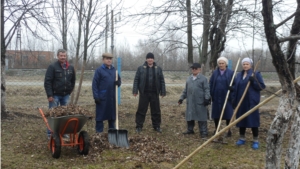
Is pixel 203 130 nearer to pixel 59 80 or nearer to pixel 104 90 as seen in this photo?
pixel 104 90

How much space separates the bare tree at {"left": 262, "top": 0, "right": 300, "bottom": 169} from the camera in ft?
9.58

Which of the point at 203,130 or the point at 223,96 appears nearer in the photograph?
the point at 223,96

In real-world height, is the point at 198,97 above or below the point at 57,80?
below

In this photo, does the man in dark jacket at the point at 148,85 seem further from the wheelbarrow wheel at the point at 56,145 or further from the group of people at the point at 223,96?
the wheelbarrow wheel at the point at 56,145

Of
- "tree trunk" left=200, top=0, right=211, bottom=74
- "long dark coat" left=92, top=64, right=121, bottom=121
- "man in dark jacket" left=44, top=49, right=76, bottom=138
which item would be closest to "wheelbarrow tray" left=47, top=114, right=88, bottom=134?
"man in dark jacket" left=44, top=49, right=76, bottom=138

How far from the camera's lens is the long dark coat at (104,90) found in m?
6.18

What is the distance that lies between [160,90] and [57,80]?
90.2 inches

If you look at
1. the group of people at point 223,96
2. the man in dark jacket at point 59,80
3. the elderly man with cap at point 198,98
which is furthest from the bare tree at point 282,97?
the man in dark jacket at point 59,80

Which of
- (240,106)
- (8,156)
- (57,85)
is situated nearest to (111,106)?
(57,85)

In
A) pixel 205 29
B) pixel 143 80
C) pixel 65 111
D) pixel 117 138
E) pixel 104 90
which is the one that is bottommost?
pixel 117 138

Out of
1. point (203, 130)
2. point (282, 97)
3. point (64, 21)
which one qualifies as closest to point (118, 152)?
point (203, 130)

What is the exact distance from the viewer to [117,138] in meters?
5.53

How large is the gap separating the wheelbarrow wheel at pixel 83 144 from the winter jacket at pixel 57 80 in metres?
1.26

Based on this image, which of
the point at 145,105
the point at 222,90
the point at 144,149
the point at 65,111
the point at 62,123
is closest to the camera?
the point at 62,123
